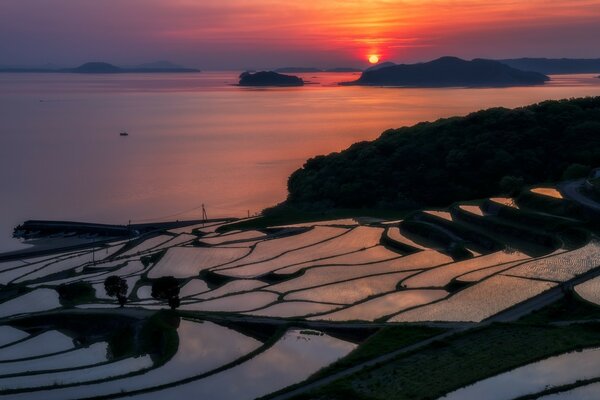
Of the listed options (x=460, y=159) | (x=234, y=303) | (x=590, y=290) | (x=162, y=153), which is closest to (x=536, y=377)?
(x=590, y=290)

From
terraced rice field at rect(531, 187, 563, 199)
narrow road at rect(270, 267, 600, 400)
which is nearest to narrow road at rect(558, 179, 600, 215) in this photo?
terraced rice field at rect(531, 187, 563, 199)

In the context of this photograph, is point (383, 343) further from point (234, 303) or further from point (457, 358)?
point (234, 303)

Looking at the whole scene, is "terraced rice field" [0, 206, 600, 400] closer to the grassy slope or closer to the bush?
the grassy slope

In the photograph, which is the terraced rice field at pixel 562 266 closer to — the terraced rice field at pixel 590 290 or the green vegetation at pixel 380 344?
the terraced rice field at pixel 590 290

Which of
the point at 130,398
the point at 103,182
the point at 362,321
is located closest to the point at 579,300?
the point at 362,321

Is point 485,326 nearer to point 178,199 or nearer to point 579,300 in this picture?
point 579,300

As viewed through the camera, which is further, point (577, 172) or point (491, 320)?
point (577, 172)

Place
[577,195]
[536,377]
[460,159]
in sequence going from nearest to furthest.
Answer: [536,377]
[577,195]
[460,159]
